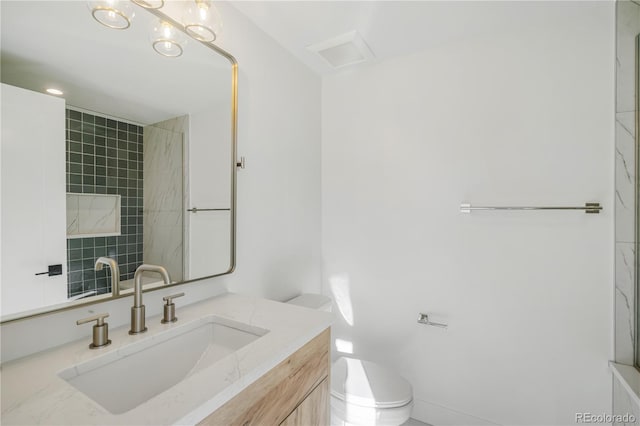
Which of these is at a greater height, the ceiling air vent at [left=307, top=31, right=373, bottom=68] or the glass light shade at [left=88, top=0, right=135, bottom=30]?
the ceiling air vent at [left=307, top=31, right=373, bottom=68]

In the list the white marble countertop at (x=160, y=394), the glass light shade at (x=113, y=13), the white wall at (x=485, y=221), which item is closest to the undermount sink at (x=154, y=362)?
the white marble countertop at (x=160, y=394)

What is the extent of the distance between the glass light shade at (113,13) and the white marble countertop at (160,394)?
1.00 meters

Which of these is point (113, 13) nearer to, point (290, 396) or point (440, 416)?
point (290, 396)

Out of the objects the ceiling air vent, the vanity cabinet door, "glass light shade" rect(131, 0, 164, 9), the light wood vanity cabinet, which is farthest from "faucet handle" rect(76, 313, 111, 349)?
the ceiling air vent

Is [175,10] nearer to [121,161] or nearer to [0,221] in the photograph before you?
[121,161]

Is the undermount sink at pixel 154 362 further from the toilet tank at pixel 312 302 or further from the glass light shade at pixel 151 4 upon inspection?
the glass light shade at pixel 151 4

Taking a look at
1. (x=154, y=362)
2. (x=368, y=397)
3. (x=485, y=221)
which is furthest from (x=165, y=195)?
(x=485, y=221)

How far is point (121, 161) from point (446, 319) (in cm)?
179

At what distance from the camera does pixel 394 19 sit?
150 cm

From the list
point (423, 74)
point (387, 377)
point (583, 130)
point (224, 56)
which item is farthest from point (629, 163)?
point (224, 56)

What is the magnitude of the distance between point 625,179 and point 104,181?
2140mm

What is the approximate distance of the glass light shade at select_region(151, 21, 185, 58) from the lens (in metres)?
1.07

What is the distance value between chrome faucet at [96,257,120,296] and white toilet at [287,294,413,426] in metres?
1.07

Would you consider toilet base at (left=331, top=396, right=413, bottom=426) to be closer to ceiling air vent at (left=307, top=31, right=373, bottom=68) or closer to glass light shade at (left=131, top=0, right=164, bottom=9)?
glass light shade at (left=131, top=0, right=164, bottom=9)
